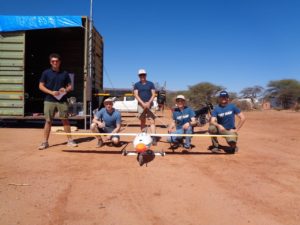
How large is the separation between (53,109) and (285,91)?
38333 mm

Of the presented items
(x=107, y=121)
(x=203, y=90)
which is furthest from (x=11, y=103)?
(x=203, y=90)

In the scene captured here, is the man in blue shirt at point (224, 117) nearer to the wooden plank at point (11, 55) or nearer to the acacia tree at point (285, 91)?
the wooden plank at point (11, 55)

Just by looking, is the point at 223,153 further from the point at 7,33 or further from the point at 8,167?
the point at 7,33

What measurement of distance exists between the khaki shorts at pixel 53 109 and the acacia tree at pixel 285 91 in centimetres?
3641

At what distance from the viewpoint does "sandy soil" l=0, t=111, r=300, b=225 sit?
11.1 feet

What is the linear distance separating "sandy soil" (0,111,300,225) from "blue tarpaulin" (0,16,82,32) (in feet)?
16.0

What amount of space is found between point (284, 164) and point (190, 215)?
331 centimetres

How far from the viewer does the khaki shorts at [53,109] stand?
23.5ft

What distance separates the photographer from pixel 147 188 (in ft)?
14.3

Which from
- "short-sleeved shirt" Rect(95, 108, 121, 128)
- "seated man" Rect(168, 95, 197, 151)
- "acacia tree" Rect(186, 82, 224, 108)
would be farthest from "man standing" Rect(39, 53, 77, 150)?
"acacia tree" Rect(186, 82, 224, 108)

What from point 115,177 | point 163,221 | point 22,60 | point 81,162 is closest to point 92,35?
point 22,60

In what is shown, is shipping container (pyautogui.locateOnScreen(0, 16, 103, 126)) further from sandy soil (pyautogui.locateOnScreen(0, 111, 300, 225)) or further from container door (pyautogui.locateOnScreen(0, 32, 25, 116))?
sandy soil (pyautogui.locateOnScreen(0, 111, 300, 225))

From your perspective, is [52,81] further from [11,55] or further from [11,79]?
[11,55]

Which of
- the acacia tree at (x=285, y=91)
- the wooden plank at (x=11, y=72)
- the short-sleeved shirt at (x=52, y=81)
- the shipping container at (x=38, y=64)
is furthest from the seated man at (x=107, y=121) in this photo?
the acacia tree at (x=285, y=91)
